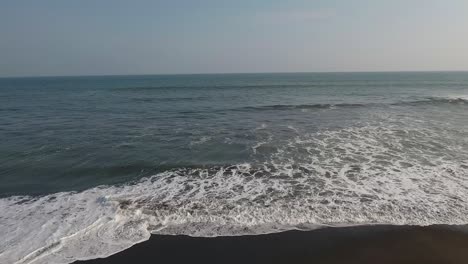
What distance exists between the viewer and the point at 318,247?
280 inches

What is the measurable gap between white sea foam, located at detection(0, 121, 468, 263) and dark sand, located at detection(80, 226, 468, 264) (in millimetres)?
390

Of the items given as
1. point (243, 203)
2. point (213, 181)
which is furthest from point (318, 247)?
point (213, 181)

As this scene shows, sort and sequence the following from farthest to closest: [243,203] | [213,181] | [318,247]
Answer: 1. [213,181]
2. [243,203]
3. [318,247]

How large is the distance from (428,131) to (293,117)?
30.7 ft

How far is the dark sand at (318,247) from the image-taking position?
671 cm

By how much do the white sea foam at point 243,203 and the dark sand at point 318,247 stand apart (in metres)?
0.39

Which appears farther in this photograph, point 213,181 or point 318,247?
point 213,181

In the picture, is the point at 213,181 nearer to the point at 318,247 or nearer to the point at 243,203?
the point at 243,203

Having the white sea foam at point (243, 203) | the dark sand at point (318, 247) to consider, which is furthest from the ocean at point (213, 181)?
the dark sand at point (318, 247)

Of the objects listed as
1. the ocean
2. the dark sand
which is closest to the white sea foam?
the ocean

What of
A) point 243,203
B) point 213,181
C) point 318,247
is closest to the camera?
point 318,247

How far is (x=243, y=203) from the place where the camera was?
955cm

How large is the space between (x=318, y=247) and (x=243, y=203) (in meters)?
2.96

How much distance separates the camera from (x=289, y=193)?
1023 cm
